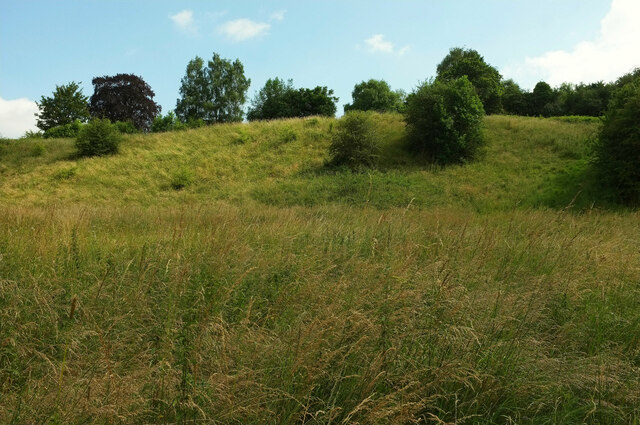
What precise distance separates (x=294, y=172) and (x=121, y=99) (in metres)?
37.6

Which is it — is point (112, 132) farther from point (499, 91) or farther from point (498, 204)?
point (499, 91)

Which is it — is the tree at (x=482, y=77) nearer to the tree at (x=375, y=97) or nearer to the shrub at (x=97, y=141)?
the tree at (x=375, y=97)

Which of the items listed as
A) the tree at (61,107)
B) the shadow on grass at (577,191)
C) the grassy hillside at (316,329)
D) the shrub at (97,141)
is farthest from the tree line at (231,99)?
the grassy hillside at (316,329)

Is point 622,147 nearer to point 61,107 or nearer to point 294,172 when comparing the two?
point 294,172

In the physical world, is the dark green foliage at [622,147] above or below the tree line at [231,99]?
below

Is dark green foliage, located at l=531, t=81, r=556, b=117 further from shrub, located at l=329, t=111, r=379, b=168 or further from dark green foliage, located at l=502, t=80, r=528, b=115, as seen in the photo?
shrub, located at l=329, t=111, r=379, b=168

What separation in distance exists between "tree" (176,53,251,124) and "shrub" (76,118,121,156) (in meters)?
29.4

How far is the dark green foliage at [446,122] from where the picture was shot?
25.8 meters

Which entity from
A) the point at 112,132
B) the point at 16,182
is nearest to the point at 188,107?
the point at 112,132

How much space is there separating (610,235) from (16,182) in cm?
2945

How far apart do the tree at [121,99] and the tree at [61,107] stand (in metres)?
5.72

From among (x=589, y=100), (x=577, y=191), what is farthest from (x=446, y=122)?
(x=589, y=100)

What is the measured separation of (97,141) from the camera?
28156mm

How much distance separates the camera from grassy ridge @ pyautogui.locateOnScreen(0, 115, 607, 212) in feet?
69.3
